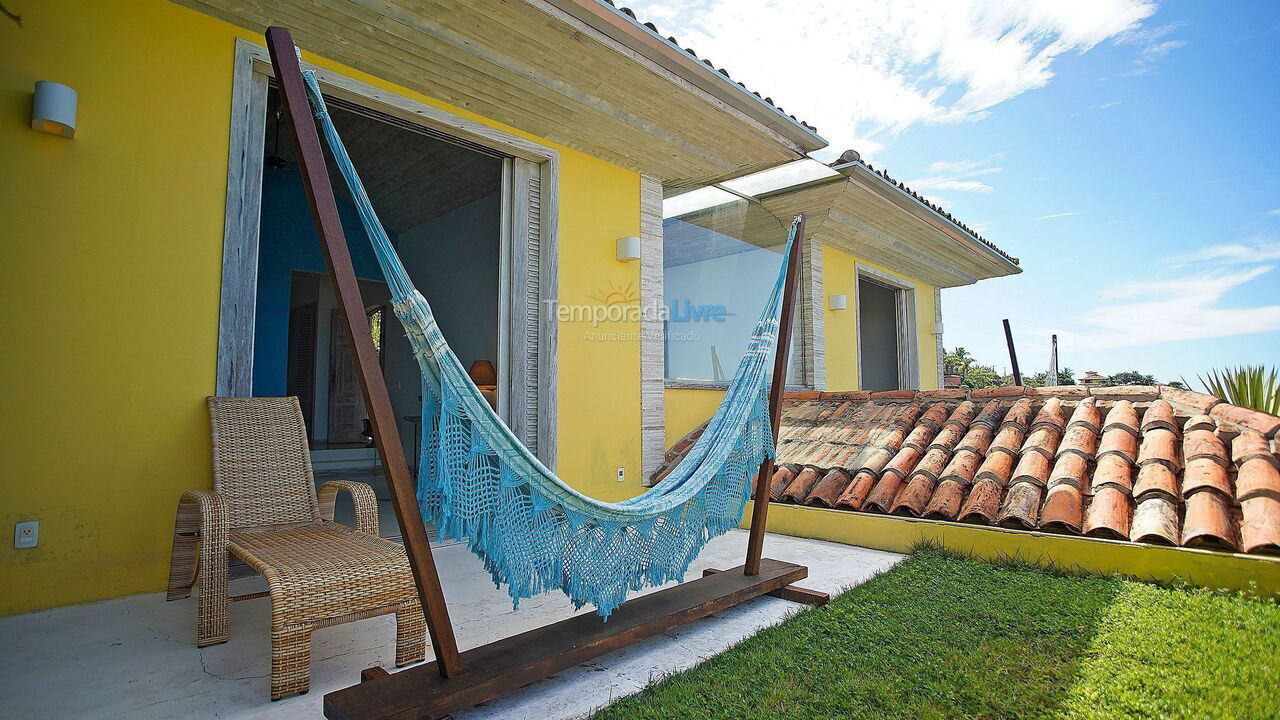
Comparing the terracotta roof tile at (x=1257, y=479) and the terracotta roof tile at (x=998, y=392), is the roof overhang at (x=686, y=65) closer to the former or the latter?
the terracotta roof tile at (x=998, y=392)

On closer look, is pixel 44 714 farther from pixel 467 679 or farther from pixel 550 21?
pixel 550 21

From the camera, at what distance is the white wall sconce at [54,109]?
2.27 m

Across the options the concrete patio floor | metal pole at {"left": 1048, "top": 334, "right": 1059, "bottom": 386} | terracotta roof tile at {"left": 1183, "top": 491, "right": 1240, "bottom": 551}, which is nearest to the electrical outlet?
the concrete patio floor

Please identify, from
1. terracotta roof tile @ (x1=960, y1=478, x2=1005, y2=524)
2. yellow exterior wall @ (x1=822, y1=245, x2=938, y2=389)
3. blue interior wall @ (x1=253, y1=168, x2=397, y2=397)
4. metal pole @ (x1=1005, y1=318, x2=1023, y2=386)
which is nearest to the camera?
terracotta roof tile @ (x1=960, y1=478, x2=1005, y2=524)

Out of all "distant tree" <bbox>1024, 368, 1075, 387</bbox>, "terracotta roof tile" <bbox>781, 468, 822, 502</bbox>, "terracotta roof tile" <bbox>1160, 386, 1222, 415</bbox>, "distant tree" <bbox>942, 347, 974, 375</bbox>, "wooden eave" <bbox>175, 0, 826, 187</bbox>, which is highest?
"wooden eave" <bbox>175, 0, 826, 187</bbox>

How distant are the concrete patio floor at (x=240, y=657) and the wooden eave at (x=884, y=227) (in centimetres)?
373

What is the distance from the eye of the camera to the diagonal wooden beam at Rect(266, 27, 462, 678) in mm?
1462

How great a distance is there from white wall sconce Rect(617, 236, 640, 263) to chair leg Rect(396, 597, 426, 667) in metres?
2.93

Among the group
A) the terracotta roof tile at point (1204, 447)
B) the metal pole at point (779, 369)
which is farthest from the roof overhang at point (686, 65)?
the terracotta roof tile at point (1204, 447)

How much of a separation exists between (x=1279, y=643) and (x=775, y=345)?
1.80 meters

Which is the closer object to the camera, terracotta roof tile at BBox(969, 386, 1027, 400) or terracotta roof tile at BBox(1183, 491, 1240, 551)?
Answer: terracotta roof tile at BBox(1183, 491, 1240, 551)

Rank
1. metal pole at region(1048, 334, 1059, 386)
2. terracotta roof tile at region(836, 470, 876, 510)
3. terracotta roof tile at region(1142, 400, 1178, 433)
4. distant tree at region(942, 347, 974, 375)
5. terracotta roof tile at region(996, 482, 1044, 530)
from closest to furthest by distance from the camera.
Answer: terracotta roof tile at region(996, 482, 1044, 530) < terracotta roof tile at region(1142, 400, 1178, 433) < terracotta roof tile at region(836, 470, 876, 510) < metal pole at region(1048, 334, 1059, 386) < distant tree at region(942, 347, 974, 375)

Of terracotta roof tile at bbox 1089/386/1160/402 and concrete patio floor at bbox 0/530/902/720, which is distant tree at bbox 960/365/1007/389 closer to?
terracotta roof tile at bbox 1089/386/1160/402

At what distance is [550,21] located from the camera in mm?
2809
